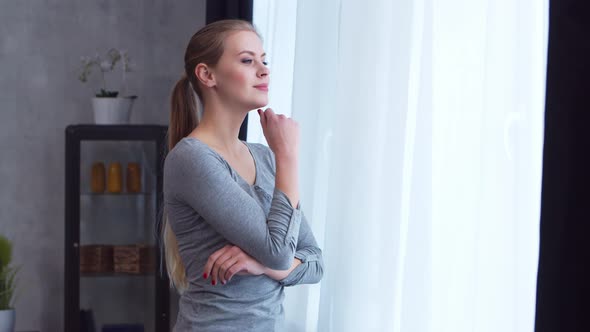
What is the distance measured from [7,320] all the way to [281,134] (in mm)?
2856

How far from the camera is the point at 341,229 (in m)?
2.17

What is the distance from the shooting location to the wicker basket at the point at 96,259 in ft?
13.4

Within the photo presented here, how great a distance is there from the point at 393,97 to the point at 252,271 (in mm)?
571

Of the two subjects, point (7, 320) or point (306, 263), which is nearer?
point (306, 263)

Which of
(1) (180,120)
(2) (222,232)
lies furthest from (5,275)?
(2) (222,232)

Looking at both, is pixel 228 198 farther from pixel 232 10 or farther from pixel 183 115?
pixel 232 10

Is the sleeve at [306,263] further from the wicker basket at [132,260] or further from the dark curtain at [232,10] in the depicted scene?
the wicker basket at [132,260]

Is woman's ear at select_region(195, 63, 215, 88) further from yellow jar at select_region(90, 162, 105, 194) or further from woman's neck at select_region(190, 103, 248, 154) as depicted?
yellow jar at select_region(90, 162, 105, 194)

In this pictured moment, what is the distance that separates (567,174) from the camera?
3.63ft

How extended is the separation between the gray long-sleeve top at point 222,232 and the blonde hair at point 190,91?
0.46ft

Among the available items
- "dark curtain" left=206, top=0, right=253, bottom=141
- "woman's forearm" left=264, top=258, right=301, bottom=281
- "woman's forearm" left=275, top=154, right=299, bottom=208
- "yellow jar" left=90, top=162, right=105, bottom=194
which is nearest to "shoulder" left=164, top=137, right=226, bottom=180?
"woman's forearm" left=275, top=154, right=299, bottom=208

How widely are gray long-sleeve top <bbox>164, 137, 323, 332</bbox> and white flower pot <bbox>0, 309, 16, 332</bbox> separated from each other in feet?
8.67

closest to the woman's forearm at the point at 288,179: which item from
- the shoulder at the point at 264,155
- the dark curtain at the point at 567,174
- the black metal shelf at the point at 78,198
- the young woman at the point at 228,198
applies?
the young woman at the point at 228,198

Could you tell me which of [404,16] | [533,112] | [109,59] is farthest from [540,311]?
[109,59]
